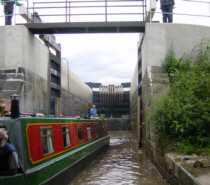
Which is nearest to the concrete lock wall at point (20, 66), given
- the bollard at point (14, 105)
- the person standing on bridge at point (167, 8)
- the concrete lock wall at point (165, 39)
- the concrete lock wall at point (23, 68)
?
the concrete lock wall at point (23, 68)

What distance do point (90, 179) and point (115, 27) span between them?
17.4 ft

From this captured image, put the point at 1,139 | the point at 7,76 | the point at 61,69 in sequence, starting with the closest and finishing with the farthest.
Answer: the point at 1,139 → the point at 7,76 → the point at 61,69

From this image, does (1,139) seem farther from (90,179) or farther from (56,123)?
(90,179)

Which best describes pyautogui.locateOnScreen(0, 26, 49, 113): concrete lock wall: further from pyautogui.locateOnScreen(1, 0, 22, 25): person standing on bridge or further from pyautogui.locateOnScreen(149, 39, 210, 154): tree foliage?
pyautogui.locateOnScreen(149, 39, 210, 154): tree foliage

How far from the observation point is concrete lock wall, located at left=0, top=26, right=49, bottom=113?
8.75m

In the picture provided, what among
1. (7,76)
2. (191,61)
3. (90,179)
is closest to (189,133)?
(90,179)

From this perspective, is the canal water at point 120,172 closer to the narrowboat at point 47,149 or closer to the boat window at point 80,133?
the narrowboat at point 47,149

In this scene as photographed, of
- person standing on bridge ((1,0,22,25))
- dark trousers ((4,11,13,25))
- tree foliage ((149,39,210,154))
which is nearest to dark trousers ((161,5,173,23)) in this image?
tree foliage ((149,39,210,154))

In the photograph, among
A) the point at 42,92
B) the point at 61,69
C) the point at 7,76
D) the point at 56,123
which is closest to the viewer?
the point at 56,123

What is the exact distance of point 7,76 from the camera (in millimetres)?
8805

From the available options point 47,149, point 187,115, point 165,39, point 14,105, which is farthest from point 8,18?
point 187,115

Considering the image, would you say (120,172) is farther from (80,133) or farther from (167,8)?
(167,8)

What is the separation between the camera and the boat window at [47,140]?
5.16 m

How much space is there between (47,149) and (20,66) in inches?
172
